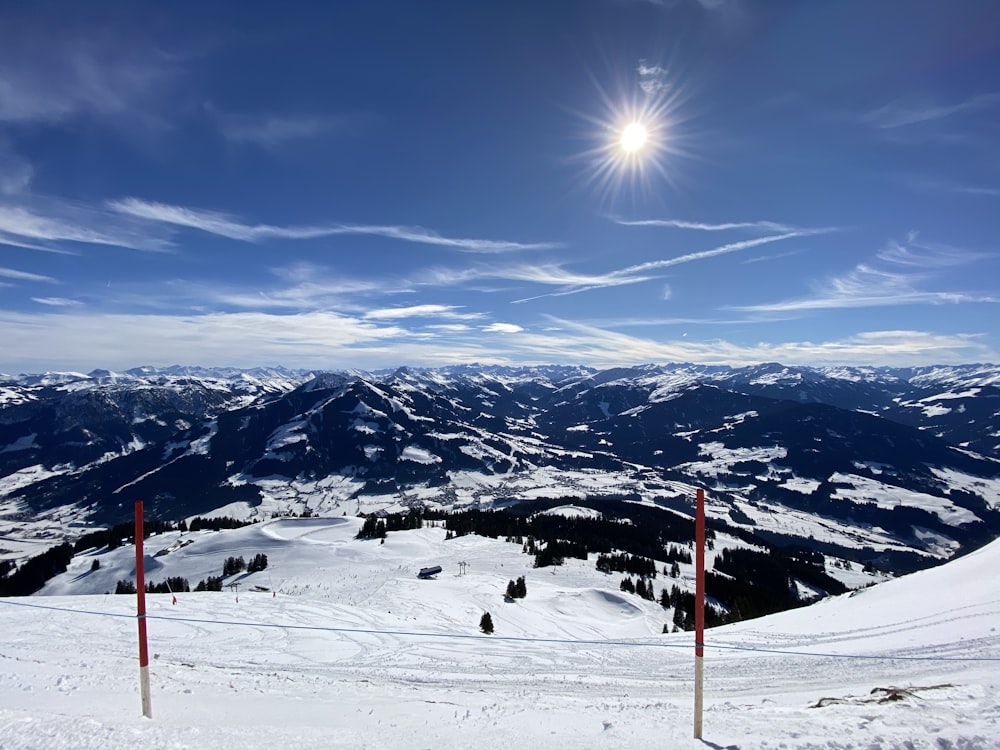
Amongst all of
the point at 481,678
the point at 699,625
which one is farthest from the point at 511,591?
the point at 699,625

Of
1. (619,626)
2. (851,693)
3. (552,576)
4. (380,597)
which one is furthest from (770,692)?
(552,576)

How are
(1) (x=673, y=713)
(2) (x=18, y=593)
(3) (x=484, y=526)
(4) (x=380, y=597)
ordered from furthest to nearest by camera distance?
(3) (x=484, y=526) < (2) (x=18, y=593) < (4) (x=380, y=597) < (1) (x=673, y=713)

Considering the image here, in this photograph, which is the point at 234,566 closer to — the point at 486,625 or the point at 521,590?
the point at 521,590

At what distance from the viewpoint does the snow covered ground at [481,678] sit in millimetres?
9977

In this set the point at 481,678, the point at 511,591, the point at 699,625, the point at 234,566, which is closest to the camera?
the point at 699,625

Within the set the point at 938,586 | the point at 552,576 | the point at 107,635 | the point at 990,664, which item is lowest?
the point at 552,576

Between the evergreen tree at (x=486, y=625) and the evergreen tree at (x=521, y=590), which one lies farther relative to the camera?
the evergreen tree at (x=521, y=590)

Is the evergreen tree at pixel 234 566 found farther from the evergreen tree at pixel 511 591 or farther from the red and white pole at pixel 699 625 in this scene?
the red and white pole at pixel 699 625

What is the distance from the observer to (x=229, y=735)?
10.2 meters

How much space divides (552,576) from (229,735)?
67.4 metres

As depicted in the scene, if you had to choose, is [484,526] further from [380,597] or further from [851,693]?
[851,693]

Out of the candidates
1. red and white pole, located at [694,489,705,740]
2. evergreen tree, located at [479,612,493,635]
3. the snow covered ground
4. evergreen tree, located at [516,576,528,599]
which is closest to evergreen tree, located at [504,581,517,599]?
evergreen tree, located at [516,576,528,599]

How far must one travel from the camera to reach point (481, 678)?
59.3 ft

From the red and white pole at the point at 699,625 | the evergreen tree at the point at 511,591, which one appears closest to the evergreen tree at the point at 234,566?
the evergreen tree at the point at 511,591
